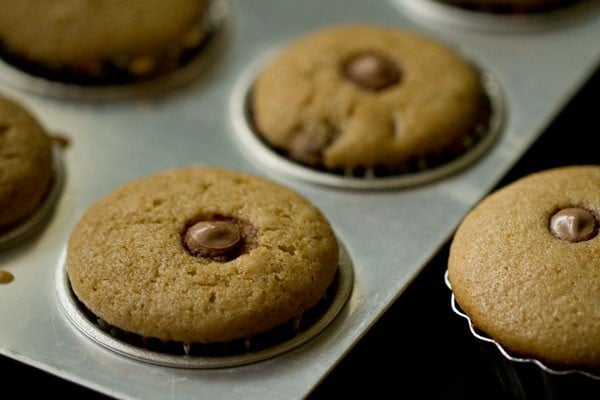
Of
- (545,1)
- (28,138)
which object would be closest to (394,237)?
(28,138)

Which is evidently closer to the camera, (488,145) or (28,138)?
(28,138)

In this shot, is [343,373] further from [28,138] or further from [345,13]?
[345,13]

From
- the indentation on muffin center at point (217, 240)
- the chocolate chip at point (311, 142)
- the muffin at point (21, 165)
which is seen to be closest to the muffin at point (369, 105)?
the chocolate chip at point (311, 142)

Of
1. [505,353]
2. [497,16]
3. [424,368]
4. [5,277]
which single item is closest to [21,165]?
[5,277]

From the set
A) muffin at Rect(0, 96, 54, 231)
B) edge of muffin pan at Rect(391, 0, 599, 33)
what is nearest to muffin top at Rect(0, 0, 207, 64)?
muffin at Rect(0, 96, 54, 231)

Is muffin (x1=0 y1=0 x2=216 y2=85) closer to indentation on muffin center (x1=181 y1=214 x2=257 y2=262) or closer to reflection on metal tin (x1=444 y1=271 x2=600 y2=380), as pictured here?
indentation on muffin center (x1=181 y1=214 x2=257 y2=262)

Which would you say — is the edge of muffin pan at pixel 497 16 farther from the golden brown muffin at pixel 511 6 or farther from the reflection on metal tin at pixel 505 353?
the reflection on metal tin at pixel 505 353
